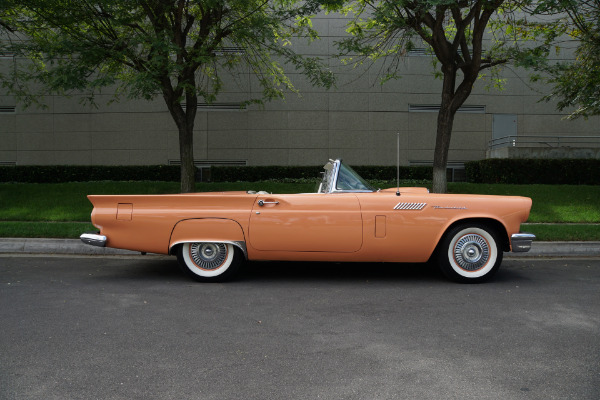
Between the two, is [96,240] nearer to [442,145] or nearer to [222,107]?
[442,145]

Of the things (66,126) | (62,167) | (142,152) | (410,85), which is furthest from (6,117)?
(410,85)

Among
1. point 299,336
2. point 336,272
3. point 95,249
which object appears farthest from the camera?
point 95,249

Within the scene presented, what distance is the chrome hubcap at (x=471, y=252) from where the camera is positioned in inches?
235

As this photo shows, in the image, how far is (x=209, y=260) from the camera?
5.99 metres

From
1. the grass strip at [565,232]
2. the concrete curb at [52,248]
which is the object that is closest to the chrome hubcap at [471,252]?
the grass strip at [565,232]

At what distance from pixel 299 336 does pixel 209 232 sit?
2277 mm

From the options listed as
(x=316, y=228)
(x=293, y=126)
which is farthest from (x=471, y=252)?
(x=293, y=126)

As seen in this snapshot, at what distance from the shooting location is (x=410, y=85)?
19219 mm

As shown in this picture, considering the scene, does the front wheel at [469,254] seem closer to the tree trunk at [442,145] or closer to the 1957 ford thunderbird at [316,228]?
the 1957 ford thunderbird at [316,228]

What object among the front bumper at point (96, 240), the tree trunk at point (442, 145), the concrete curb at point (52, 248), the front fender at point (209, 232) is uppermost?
the tree trunk at point (442, 145)

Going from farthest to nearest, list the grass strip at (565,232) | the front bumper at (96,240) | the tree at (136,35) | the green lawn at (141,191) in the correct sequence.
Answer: the tree at (136,35) < the green lawn at (141,191) < the grass strip at (565,232) < the front bumper at (96,240)

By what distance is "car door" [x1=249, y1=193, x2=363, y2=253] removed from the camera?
585cm

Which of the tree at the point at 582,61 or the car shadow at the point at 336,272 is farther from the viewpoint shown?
the tree at the point at 582,61

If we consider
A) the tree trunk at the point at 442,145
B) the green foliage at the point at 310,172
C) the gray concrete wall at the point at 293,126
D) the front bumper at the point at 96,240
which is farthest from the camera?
the gray concrete wall at the point at 293,126
